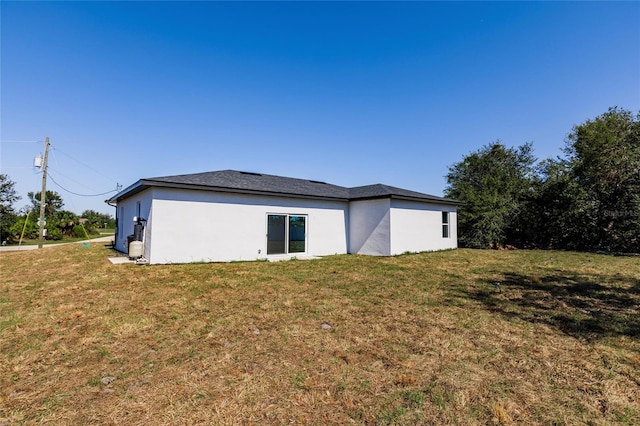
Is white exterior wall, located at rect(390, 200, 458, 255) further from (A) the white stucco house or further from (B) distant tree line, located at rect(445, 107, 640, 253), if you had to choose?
(B) distant tree line, located at rect(445, 107, 640, 253)

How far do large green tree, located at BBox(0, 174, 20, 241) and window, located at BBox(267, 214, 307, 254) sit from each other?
22.1 metres

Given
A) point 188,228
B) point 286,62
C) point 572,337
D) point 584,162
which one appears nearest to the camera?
point 572,337

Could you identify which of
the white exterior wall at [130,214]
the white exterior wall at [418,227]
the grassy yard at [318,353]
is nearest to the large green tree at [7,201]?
the white exterior wall at [130,214]

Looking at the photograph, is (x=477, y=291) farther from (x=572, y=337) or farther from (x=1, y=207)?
(x=1, y=207)

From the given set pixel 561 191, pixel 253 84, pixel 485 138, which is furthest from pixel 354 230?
pixel 485 138

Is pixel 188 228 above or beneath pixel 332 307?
above

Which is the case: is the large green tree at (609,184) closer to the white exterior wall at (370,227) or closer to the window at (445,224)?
the window at (445,224)

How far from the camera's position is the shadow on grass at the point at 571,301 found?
13.3 ft

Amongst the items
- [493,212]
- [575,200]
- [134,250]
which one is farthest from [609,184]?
[134,250]

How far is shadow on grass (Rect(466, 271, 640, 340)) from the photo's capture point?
13.3 ft

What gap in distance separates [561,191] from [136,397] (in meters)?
20.5

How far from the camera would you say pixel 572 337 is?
3.64 m

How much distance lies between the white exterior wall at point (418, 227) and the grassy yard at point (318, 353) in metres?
5.88

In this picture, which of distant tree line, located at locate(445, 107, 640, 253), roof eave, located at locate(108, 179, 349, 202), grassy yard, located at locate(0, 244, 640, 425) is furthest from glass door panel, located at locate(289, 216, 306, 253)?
distant tree line, located at locate(445, 107, 640, 253)
